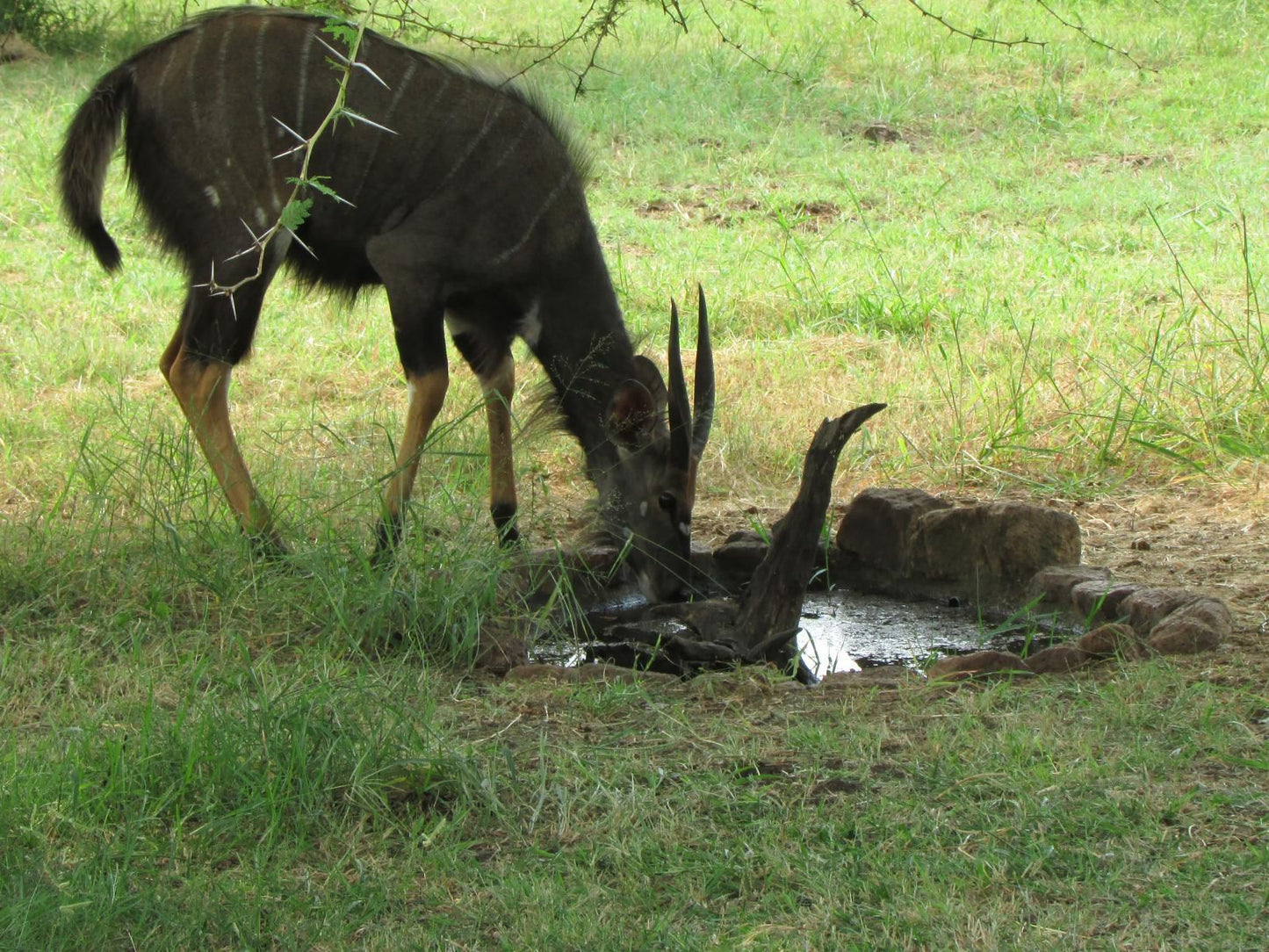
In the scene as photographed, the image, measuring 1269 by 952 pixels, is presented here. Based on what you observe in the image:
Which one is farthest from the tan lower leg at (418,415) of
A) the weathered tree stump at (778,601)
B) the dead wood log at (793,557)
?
the dead wood log at (793,557)

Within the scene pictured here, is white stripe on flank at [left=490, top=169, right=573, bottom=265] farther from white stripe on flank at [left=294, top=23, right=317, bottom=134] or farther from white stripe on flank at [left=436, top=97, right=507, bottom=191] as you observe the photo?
white stripe on flank at [left=294, top=23, right=317, bottom=134]

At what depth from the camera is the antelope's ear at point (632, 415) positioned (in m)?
4.55

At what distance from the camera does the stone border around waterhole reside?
11.5 feet

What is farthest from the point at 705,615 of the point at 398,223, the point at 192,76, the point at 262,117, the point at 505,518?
the point at 192,76

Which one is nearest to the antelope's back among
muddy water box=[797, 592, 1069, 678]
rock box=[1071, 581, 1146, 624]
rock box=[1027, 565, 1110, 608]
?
muddy water box=[797, 592, 1069, 678]

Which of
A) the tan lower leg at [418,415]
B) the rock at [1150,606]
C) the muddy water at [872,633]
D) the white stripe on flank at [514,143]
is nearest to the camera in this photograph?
the rock at [1150,606]

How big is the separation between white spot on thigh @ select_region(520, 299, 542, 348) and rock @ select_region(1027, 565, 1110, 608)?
166 cm

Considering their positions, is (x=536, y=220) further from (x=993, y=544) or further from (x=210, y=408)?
(x=993, y=544)

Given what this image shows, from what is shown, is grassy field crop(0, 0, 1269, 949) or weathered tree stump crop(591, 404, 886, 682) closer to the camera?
grassy field crop(0, 0, 1269, 949)

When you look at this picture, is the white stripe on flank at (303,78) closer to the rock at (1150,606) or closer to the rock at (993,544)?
the rock at (993,544)

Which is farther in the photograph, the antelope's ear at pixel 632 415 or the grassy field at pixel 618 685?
the antelope's ear at pixel 632 415

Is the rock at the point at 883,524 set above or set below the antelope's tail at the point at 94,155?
below

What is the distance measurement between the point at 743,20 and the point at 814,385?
6.79 metres

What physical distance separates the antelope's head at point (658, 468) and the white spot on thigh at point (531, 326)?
32 cm
